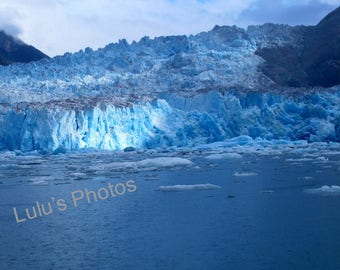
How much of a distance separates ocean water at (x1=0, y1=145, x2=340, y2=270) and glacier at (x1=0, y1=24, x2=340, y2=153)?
34.7 feet

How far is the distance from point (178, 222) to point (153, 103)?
68.3 ft

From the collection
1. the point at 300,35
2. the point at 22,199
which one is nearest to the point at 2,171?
the point at 22,199

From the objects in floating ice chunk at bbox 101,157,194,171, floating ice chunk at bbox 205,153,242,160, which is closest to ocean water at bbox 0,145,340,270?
floating ice chunk at bbox 101,157,194,171

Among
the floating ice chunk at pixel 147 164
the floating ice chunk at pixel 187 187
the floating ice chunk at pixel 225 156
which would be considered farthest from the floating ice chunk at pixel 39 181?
the floating ice chunk at pixel 225 156

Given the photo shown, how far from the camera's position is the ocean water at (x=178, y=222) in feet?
22.2

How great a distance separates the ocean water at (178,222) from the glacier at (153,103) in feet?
34.7

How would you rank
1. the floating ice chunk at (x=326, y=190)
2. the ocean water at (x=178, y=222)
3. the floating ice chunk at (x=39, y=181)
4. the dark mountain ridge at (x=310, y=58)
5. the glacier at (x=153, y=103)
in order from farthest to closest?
1. the dark mountain ridge at (x=310, y=58)
2. the glacier at (x=153, y=103)
3. the floating ice chunk at (x=39, y=181)
4. the floating ice chunk at (x=326, y=190)
5. the ocean water at (x=178, y=222)

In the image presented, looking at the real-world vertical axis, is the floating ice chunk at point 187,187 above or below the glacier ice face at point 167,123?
below

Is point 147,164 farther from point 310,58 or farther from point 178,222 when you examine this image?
point 310,58

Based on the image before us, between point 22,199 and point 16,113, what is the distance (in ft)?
49.0

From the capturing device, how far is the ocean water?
6781 millimetres

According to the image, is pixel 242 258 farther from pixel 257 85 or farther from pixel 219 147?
pixel 257 85

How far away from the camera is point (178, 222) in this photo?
886 centimetres

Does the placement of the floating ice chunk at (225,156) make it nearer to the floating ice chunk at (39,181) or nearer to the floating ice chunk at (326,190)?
the floating ice chunk at (39,181)
